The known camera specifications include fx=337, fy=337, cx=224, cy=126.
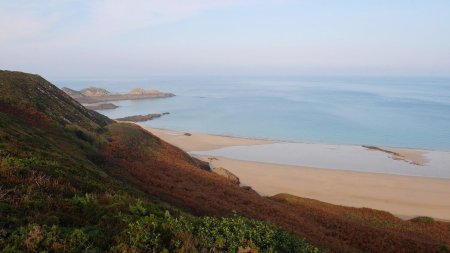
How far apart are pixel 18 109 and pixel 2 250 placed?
2651 centimetres

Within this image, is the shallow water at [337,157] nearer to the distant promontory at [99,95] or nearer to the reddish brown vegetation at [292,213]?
the reddish brown vegetation at [292,213]

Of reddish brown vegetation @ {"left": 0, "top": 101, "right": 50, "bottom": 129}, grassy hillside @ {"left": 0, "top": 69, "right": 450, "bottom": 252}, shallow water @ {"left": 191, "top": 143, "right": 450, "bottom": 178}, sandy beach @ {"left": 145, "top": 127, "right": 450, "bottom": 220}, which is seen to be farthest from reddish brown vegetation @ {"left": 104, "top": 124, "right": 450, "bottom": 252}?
shallow water @ {"left": 191, "top": 143, "right": 450, "bottom": 178}

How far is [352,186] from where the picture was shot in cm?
4550

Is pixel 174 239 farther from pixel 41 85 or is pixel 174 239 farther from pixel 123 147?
pixel 41 85

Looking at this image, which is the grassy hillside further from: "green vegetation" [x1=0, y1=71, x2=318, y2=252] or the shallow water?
the shallow water

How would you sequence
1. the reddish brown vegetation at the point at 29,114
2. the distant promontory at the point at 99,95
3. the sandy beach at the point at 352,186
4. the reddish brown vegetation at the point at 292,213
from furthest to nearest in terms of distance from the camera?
1. the distant promontory at the point at 99,95
2. the sandy beach at the point at 352,186
3. the reddish brown vegetation at the point at 29,114
4. the reddish brown vegetation at the point at 292,213

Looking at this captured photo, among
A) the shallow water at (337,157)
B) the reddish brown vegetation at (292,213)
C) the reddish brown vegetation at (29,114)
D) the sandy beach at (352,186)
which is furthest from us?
the shallow water at (337,157)

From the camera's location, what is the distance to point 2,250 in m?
5.87

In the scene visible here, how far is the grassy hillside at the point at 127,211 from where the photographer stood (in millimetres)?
7113

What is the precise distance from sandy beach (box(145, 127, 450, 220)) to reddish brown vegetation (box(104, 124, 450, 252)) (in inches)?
309

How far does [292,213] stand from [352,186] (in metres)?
25.0

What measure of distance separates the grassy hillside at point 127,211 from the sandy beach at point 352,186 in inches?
323

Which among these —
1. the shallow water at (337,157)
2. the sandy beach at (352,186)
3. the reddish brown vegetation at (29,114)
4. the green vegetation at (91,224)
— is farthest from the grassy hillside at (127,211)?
the shallow water at (337,157)

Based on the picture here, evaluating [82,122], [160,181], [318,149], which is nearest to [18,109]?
[82,122]
